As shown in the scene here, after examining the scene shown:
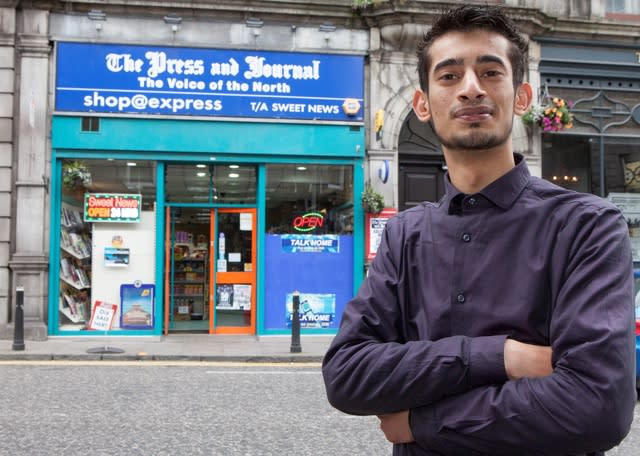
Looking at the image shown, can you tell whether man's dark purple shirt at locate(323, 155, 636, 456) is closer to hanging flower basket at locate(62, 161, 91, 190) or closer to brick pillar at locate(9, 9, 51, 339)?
hanging flower basket at locate(62, 161, 91, 190)

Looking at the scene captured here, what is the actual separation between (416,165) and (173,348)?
6312mm

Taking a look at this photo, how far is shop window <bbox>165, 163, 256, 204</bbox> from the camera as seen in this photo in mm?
12883

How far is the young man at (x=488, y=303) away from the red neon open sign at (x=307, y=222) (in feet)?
36.7

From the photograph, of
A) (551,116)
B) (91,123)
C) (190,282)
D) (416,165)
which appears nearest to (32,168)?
(91,123)

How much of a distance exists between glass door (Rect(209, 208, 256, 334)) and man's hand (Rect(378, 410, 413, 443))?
11.4m

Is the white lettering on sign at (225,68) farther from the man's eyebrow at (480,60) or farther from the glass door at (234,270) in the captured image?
the man's eyebrow at (480,60)

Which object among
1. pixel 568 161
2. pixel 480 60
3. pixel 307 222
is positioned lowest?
pixel 480 60

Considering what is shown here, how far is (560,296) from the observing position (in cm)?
149

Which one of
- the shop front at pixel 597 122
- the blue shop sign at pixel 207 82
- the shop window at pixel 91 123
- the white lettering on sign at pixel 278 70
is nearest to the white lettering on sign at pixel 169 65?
the blue shop sign at pixel 207 82

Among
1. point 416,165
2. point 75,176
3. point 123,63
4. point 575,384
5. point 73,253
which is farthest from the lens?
point 416,165

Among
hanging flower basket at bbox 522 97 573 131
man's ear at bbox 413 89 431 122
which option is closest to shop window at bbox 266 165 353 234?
hanging flower basket at bbox 522 97 573 131

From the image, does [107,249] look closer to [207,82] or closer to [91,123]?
[91,123]

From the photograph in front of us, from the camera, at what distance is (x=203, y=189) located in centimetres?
1295

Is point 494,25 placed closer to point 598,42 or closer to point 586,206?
point 586,206
